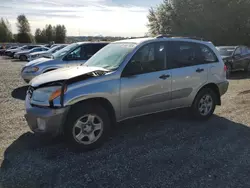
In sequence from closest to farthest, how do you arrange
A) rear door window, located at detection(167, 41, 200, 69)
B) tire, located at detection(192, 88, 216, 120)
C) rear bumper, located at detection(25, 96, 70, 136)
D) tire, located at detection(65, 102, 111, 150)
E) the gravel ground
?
the gravel ground, rear bumper, located at detection(25, 96, 70, 136), tire, located at detection(65, 102, 111, 150), rear door window, located at detection(167, 41, 200, 69), tire, located at detection(192, 88, 216, 120)

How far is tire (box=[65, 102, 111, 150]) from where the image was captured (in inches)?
149

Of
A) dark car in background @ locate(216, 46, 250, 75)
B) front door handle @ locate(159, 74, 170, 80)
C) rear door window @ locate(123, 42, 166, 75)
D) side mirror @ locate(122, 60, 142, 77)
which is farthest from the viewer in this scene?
dark car in background @ locate(216, 46, 250, 75)

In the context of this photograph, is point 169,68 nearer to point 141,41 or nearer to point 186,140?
point 141,41

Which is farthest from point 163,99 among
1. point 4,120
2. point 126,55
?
point 4,120

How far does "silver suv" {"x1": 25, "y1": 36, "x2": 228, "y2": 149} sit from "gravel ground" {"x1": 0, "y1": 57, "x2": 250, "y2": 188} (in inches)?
15.7

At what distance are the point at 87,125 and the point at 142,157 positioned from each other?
98 centimetres

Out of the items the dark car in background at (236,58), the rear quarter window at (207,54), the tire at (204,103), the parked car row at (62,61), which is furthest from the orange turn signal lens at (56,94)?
the dark car in background at (236,58)

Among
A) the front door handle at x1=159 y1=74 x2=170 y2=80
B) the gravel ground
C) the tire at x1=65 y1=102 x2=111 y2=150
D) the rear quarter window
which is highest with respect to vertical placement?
the rear quarter window

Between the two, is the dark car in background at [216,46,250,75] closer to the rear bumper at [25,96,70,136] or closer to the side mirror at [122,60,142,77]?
the side mirror at [122,60,142,77]

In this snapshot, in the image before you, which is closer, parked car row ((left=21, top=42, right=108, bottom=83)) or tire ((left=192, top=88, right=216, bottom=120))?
tire ((left=192, top=88, right=216, bottom=120))

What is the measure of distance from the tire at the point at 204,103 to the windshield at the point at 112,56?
1.87 m

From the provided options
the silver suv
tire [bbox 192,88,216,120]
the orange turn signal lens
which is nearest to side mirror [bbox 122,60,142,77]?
the silver suv

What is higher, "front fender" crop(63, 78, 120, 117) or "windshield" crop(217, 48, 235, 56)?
"windshield" crop(217, 48, 235, 56)

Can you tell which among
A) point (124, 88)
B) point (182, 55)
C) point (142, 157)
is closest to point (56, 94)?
point (124, 88)
